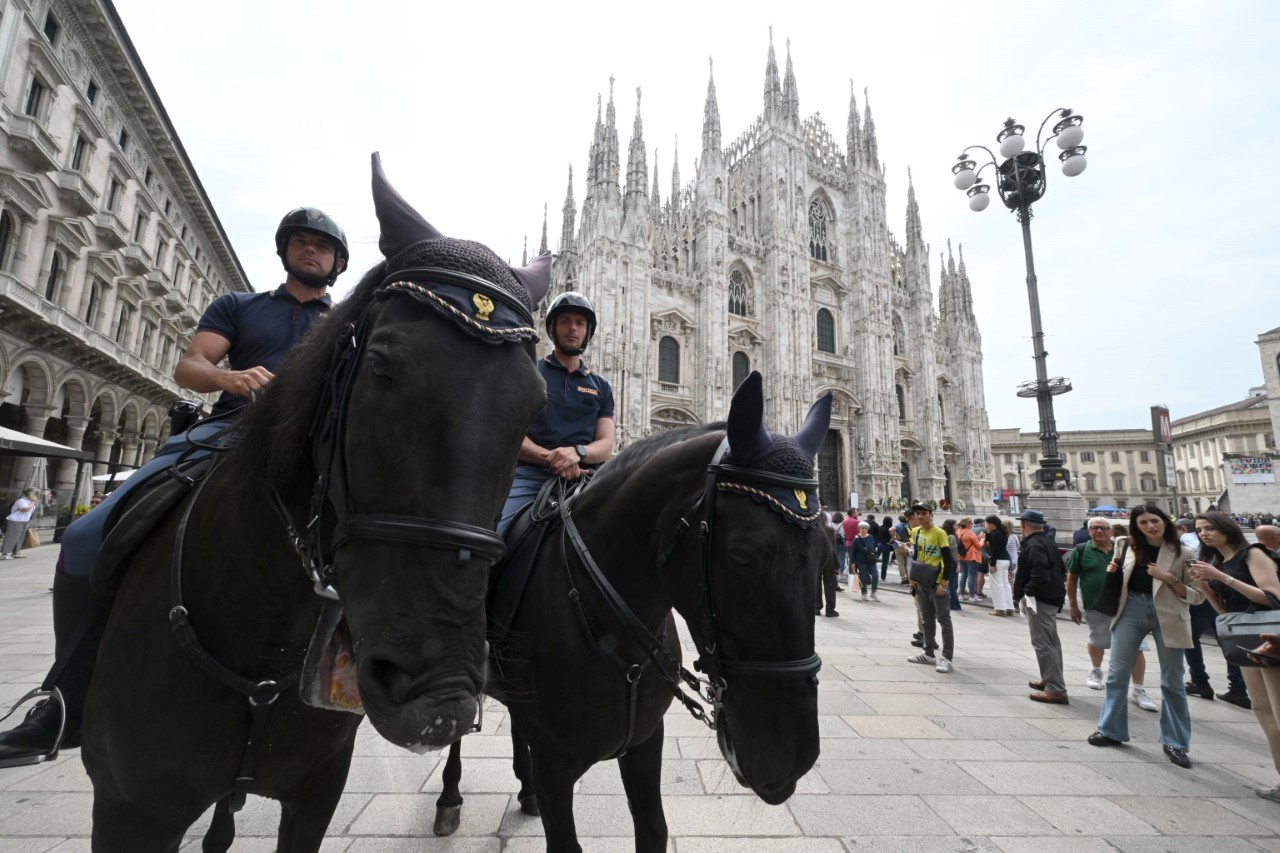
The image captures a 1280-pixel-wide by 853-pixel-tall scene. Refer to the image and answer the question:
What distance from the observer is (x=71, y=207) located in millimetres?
17422

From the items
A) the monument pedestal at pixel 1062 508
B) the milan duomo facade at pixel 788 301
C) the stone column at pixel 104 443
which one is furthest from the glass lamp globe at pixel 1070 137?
the stone column at pixel 104 443

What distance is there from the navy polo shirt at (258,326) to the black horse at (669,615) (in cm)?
116

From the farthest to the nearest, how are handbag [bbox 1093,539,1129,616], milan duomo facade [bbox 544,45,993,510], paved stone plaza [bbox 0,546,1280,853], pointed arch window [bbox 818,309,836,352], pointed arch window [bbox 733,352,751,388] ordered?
pointed arch window [bbox 818,309,836,352] → pointed arch window [bbox 733,352,751,388] → milan duomo facade [bbox 544,45,993,510] → handbag [bbox 1093,539,1129,616] → paved stone plaza [bbox 0,546,1280,853]

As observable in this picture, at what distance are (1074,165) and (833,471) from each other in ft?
74.0

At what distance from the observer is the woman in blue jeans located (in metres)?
4.13

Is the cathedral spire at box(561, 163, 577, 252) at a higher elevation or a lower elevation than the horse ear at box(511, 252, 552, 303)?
higher

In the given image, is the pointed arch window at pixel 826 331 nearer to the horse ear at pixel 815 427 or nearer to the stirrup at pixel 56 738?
the horse ear at pixel 815 427

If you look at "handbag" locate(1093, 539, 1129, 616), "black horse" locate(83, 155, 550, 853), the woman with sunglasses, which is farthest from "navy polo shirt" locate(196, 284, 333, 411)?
"handbag" locate(1093, 539, 1129, 616)

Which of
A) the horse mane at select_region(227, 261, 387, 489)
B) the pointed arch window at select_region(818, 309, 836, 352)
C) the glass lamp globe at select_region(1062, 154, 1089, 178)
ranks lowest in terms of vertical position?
the horse mane at select_region(227, 261, 387, 489)

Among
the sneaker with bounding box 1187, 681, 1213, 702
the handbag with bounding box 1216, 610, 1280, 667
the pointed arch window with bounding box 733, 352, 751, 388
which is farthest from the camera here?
the pointed arch window with bounding box 733, 352, 751, 388

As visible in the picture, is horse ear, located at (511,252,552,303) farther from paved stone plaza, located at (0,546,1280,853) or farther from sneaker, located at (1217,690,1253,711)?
sneaker, located at (1217,690,1253,711)

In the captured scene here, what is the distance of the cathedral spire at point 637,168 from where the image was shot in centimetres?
2789

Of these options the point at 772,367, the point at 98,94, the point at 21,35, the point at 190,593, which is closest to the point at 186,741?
the point at 190,593

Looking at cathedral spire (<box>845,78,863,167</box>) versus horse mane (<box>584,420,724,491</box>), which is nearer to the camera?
horse mane (<box>584,420,724,491</box>)
